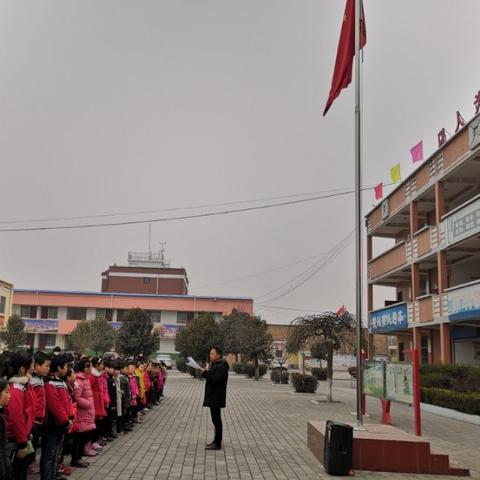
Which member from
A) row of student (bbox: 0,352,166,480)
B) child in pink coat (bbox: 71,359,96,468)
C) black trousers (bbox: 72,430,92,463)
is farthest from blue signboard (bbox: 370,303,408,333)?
black trousers (bbox: 72,430,92,463)

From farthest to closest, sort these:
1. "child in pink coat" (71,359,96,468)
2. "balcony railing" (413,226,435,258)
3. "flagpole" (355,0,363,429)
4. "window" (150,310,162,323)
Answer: "window" (150,310,162,323)
"balcony railing" (413,226,435,258)
"flagpole" (355,0,363,429)
"child in pink coat" (71,359,96,468)

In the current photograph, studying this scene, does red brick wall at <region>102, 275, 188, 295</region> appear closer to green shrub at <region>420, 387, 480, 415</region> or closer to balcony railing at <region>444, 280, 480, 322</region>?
balcony railing at <region>444, 280, 480, 322</region>

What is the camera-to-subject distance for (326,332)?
21.6 m

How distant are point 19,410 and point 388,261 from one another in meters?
27.0

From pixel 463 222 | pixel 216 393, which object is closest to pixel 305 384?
pixel 463 222

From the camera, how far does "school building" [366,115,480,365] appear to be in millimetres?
21969

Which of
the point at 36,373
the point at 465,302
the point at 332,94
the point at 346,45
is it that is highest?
the point at 346,45

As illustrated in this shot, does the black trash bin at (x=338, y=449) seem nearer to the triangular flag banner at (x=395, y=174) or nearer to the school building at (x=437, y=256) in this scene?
the school building at (x=437, y=256)

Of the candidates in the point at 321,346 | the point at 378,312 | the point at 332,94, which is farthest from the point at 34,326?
the point at 332,94

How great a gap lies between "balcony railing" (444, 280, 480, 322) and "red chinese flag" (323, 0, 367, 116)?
11954 mm

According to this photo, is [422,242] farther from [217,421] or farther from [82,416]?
[82,416]

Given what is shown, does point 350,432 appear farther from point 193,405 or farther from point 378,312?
point 378,312

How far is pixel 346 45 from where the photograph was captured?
1140cm

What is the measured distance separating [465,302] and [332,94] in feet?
41.9
